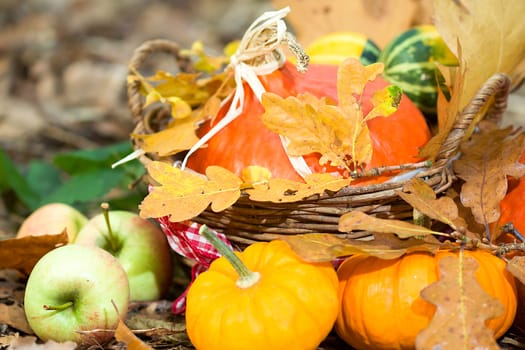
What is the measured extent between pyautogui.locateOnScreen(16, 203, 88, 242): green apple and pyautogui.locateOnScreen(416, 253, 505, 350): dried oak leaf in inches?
35.9

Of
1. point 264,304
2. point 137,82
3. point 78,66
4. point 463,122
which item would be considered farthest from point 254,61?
point 78,66

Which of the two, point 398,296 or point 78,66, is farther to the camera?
point 78,66

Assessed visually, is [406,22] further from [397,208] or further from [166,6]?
[166,6]

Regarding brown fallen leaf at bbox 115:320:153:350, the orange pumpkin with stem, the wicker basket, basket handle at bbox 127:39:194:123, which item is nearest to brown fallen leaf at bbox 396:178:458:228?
the wicker basket

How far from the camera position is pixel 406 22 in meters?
2.13

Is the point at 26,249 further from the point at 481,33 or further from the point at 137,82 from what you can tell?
the point at 481,33

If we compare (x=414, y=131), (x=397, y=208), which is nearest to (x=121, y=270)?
(x=397, y=208)

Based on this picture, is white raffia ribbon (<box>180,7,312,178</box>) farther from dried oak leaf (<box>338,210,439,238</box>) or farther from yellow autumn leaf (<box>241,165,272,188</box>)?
dried oak leaf (<box>338,210,439,238</box>)

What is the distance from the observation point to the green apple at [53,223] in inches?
Result: 63.7

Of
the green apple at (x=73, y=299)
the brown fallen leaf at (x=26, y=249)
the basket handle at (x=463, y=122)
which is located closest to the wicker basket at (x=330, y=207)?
the basket handle at (x=463, y=122)

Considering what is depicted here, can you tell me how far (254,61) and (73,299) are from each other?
0.61 m

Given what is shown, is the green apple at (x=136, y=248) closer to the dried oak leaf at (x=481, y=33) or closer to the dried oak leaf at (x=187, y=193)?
the dried oak leaf at (x=187, y=193)

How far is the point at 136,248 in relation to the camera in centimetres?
155

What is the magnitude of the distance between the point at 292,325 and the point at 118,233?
2.02 feet
